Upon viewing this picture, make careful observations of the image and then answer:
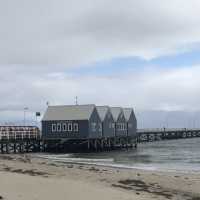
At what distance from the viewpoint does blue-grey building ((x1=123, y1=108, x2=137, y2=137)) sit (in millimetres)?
88125

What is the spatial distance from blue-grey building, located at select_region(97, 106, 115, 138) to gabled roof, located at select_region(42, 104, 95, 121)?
16.7 feet

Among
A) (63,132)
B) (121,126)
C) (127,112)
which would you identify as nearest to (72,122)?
(63,132)

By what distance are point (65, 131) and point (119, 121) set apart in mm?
15107

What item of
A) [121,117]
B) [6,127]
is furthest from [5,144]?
[121,117]

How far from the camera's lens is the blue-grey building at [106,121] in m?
75.5

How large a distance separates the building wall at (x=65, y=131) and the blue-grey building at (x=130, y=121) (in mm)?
19555

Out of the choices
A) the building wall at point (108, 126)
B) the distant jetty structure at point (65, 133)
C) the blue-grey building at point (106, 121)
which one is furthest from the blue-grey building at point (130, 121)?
the distant jetty structure at point (65, 133)

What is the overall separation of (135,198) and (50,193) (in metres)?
2.93

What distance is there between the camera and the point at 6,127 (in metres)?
70.2

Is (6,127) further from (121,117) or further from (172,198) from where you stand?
(172,198)

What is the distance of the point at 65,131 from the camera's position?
70375mm

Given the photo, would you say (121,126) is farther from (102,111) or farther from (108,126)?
(102,111)

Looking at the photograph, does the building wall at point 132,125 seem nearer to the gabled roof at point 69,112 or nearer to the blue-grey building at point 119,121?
the blue-grey building at point 119,121

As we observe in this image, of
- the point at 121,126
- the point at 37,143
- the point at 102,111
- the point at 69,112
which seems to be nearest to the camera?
the point at 69,112
